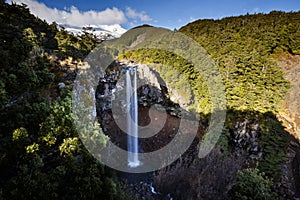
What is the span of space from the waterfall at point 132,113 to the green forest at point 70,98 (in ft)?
6.84

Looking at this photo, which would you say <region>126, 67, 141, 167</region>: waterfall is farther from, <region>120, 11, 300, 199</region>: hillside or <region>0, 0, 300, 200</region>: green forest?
<region>120, 11, 300, 199</region>: hillside

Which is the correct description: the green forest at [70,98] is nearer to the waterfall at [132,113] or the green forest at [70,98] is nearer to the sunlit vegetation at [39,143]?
the sunlit vegetation at [39,143]

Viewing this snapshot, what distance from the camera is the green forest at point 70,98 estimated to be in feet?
10.2

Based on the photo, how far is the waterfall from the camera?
40.9 feet

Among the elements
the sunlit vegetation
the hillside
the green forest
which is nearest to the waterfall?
the green forest

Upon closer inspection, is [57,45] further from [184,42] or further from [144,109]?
[184,42]

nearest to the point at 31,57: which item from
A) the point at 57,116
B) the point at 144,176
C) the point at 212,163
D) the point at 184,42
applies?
the point at 57,116

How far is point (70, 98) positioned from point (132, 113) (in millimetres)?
7899

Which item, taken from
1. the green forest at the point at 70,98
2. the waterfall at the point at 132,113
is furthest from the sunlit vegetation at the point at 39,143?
the waterfall at the point at 132,113

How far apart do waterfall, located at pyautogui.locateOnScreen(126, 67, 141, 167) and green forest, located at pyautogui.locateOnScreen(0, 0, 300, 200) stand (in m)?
2.09

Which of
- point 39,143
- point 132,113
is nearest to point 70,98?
point 39,143

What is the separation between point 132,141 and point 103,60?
5.79 metres

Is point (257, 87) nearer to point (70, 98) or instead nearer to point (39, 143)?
point (70, 98)

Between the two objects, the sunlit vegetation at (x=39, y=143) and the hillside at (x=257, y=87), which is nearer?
the sunlit vegetation at (x=39, y=143)
